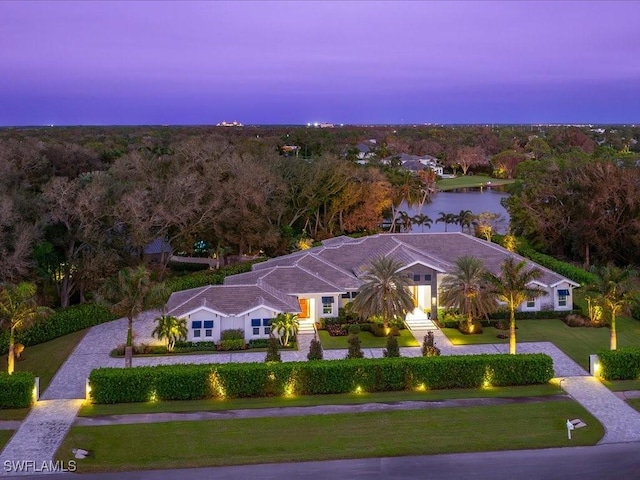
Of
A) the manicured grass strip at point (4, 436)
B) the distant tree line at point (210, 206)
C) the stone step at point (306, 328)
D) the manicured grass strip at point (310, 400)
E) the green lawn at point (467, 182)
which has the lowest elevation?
the manicured grass strip at point (4, 436)

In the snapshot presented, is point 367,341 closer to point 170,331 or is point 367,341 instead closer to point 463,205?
point 170,331

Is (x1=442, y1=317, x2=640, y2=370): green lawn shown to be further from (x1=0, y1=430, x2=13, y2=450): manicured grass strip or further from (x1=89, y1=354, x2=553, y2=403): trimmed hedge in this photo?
(x1=0, y1=430, x2=13, y2=450): manicured grass strip

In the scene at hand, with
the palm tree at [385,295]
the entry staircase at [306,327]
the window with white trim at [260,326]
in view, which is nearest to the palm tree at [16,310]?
the window with white trim at [260,326]

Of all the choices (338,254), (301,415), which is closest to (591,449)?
(301,415)

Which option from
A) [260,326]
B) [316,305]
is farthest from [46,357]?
[316,305]

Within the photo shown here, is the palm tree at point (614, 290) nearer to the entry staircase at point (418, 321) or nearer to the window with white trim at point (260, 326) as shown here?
the entry staircase at point (418, 321)
